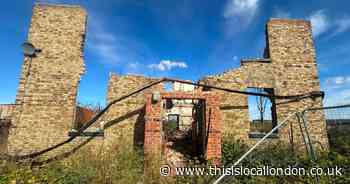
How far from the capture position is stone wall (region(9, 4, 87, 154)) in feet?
27.7

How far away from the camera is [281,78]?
385 inches

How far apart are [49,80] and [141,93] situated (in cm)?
345

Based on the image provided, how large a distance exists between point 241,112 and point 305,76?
3.16 meters

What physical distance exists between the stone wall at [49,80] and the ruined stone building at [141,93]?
31mm

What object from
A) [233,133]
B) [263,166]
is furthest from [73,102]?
[263,166]

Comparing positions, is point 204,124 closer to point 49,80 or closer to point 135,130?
point 135,130

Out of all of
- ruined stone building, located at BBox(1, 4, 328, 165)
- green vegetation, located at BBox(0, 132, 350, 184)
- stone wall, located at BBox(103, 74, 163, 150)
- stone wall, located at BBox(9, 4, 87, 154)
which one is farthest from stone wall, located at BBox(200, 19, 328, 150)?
stone wall, located at BBox(9, 4, 87, 154)

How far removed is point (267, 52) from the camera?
10.4 meters

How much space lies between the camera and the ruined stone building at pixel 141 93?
8219mm

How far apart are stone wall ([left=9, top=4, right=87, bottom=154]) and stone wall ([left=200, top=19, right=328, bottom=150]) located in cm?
525

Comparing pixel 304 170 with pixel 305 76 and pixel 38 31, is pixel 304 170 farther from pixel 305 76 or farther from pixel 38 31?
pixel 38 31

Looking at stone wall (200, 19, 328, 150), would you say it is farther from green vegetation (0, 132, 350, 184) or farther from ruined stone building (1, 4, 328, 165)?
green vegetation (0, 132, 350, 184)

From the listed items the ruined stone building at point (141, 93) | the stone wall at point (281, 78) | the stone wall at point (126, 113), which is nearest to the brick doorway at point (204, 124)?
the ruined stone building at point (141, 93)

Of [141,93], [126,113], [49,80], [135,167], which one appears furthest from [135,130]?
[49,80]
